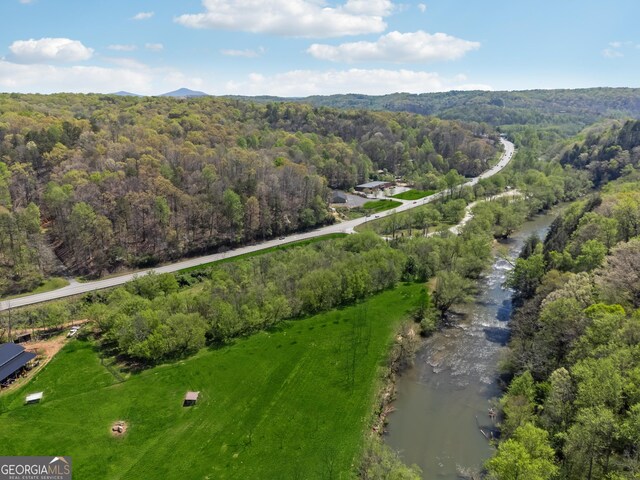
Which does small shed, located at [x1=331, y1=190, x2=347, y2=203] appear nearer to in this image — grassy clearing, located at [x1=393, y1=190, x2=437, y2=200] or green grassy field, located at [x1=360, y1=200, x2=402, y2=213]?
green grassy field, located at [x1=360, y1=200, x2=402, y2=213]

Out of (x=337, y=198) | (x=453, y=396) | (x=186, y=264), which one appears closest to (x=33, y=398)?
(x=186, y=264)

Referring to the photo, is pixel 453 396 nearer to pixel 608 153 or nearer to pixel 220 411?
pixel 220 411

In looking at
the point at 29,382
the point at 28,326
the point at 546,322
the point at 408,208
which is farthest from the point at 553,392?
the point at 408,208

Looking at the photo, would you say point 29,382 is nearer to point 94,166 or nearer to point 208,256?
point 208,256

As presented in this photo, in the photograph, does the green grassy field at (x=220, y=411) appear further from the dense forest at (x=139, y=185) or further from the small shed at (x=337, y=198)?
the small shed at (x=337, y=198)

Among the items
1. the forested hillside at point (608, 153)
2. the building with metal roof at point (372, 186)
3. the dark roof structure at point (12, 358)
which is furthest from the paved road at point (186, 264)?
the forested hillside at point (608, 153)
